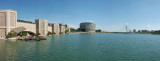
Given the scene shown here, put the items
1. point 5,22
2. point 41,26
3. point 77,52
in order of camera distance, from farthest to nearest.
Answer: point 41,26 → point 5,22 → point 77,52

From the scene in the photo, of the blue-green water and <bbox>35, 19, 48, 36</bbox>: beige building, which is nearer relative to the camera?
the blue-green water

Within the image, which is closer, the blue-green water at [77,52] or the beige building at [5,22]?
the blue-green water at [77,52]

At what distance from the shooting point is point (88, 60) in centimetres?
2436

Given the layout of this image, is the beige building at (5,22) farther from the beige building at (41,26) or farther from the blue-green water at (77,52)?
the beige building at (41,26)

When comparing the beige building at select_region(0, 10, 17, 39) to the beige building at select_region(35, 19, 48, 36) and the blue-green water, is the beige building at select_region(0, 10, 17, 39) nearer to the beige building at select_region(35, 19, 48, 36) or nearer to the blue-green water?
the blue-green water

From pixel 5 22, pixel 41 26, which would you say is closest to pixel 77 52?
pixel 5 22

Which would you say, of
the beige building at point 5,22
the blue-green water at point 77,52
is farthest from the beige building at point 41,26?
the blue-green water at point 77,52

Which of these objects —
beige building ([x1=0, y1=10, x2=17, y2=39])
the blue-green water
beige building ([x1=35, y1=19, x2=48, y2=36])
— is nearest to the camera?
the blue-green water

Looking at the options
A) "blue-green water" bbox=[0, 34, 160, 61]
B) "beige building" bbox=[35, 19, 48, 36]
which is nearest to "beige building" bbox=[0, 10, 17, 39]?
"blue-green water" bbox=[0, 34, 160, 61]

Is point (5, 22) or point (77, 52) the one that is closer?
point (77, 52)

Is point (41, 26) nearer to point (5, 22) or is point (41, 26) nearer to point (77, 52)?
point (5, 22)

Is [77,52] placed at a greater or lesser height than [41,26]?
lesser

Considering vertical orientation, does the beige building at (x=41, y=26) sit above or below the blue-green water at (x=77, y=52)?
above

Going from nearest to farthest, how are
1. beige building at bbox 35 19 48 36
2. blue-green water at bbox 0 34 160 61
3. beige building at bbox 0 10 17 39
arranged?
1. blue-green water at bbox 0 34 160 61
2. beige building at bbox 0 10 17 39
3. beige building at bbox 35 19 48 36
